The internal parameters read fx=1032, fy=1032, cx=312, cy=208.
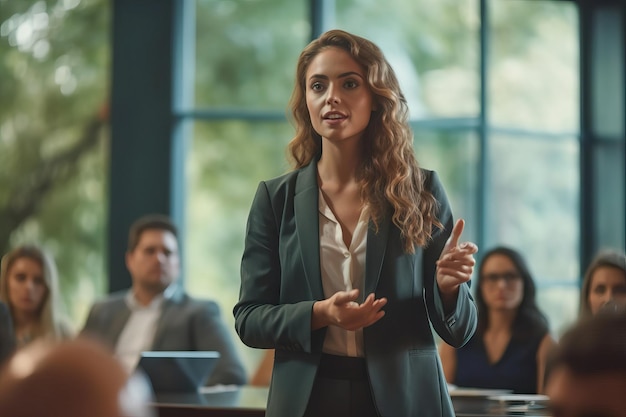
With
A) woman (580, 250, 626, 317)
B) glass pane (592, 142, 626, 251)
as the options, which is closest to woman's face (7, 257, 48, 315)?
woman (580, 250, 626, 317)

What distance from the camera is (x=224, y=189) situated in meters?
6.23

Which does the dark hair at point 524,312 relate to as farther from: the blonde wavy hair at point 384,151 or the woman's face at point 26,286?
the blonde wavy hair at point 384,151

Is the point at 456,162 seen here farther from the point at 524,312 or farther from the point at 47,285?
the point at 47,285

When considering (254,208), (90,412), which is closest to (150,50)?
(254,208)

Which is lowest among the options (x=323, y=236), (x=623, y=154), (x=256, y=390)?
(x=256, y=390)

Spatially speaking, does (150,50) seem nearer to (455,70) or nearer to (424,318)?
(455,70)

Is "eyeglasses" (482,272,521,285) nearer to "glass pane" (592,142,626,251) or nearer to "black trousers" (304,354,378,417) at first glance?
"glass pane" (592,142,626,251)

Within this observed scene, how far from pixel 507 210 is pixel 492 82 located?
0.78 meters

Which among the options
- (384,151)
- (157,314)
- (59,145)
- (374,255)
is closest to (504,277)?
(157,314)

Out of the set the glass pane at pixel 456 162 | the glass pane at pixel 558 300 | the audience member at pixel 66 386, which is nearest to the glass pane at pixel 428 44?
the glass pane at pixel 456 162

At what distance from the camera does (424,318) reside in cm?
198

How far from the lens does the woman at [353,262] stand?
1926mm

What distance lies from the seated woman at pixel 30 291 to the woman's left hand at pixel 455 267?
317 centimetres

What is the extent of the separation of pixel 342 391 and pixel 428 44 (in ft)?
14.8
